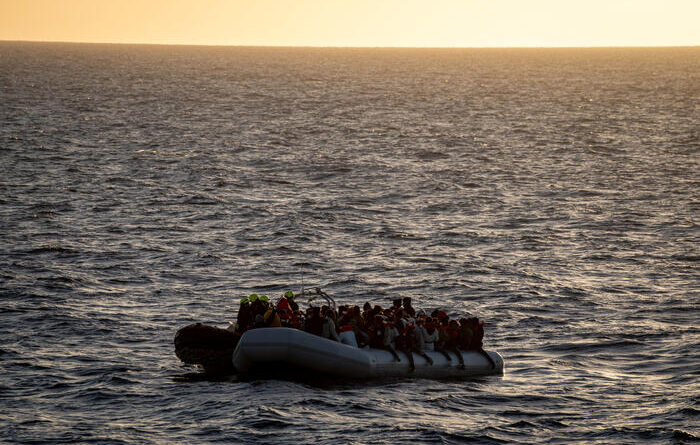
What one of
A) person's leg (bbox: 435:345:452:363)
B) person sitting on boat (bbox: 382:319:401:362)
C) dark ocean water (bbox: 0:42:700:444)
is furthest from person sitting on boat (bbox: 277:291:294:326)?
person's leg (bbox: 435:345:452:363)

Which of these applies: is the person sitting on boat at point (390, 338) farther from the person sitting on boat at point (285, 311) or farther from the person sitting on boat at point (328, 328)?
the person sitting on boat at point (285, 311)

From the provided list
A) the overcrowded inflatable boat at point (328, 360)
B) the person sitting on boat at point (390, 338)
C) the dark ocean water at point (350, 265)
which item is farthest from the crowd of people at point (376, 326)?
the dark ocean water at point (350, 265)

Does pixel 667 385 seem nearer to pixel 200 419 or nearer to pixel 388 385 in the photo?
pixel 388 385

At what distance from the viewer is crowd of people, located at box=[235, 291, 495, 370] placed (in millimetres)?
24172

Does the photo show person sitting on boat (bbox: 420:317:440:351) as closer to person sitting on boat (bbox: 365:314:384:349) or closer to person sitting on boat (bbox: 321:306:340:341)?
person sitting on boat (bbox: 365:314:384:349)

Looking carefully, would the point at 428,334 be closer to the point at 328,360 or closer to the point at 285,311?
the point at 328,360

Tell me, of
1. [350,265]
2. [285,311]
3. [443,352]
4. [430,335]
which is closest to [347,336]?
[285,311]

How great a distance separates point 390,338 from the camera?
80.9 ft

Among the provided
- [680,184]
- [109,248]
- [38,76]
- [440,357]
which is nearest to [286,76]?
[38,76]

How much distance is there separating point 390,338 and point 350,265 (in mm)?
12340

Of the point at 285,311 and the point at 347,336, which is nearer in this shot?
the point at 347,336

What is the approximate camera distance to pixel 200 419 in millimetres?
21656

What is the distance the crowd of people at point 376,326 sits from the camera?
79.3ft

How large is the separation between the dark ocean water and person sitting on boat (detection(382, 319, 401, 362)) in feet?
2.56
